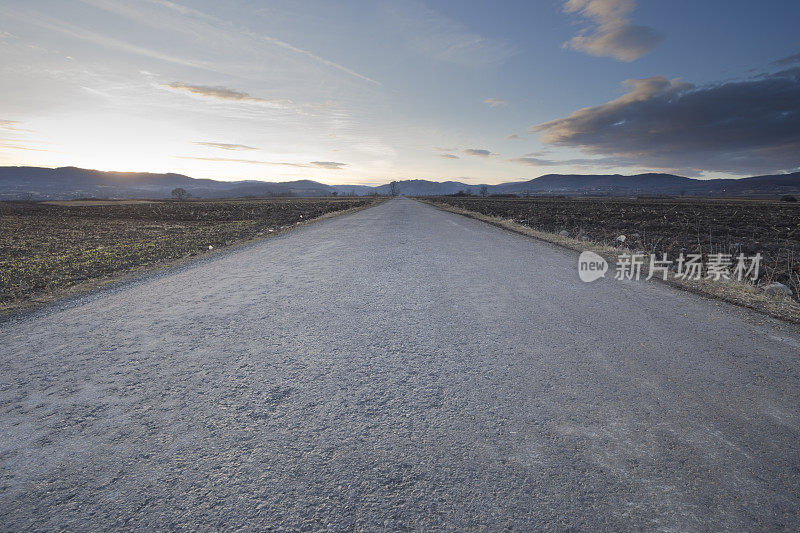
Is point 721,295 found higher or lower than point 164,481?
higher

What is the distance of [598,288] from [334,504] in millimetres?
5986

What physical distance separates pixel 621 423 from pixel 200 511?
2.74 meters

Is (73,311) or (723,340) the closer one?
(723,340)

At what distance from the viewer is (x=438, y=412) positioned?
8.92 feet

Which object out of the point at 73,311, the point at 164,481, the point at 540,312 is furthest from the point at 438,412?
the point at 73,311

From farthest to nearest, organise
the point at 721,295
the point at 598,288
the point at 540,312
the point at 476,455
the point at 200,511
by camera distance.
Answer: the point at 598,288
the point at 721,295
the point at 540,312
the point at 476,455
the point at 200,511

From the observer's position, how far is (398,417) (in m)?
2.65

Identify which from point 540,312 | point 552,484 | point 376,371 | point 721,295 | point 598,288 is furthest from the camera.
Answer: point 598,288

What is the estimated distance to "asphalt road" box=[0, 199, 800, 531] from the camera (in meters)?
1.92

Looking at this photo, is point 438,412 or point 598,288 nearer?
point 438,412

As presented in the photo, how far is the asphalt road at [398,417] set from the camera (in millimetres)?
1925

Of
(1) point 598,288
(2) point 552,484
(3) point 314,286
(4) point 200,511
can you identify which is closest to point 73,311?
(3) point 314,286

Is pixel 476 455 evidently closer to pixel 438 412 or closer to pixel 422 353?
pixel 438 412

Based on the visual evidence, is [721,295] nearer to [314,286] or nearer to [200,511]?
[314,286]
